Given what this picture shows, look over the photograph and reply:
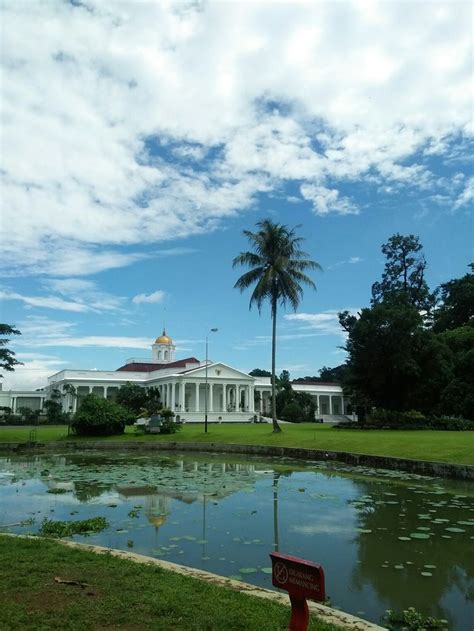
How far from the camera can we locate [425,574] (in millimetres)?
7328

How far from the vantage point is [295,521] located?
35.4 feet

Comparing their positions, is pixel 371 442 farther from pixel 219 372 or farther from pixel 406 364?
pixel 219 372

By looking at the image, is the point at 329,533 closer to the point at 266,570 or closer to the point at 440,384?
the point at 266,570

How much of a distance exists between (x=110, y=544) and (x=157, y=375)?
70387 mm

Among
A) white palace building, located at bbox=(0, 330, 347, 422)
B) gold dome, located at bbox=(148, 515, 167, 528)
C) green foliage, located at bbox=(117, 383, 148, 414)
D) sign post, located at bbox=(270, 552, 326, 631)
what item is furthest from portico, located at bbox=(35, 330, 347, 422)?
sign post, located at bbox=(270, 552, 326, 631)

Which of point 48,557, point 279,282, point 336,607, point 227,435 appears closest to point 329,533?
point 336,607

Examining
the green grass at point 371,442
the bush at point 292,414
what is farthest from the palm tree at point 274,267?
the bush at point 292,414

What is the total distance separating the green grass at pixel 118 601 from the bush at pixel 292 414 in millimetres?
53268

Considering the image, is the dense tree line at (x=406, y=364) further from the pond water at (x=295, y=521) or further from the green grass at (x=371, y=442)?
the pond water at (x=295, y=521)

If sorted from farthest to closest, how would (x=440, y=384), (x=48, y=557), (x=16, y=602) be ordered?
1. (x=440, y=384)
2. (x=48, y=557)
3. (x=16, y=602)

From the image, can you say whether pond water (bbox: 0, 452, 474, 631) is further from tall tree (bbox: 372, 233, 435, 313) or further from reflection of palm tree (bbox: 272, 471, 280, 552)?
tall tree (bbox: 372, 233, 435, 313)

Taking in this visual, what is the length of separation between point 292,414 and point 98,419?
27.9m

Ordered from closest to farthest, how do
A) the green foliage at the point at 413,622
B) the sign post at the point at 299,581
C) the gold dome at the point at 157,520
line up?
the sign post at the point at 299,581 → the green foliage at the point at 413,622 → the gold dome at the point at 157,520

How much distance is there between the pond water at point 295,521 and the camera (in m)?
7.01
